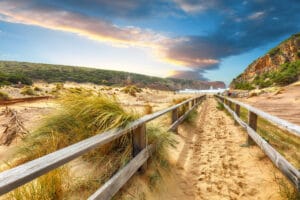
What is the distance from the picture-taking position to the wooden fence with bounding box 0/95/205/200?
125 centimetres

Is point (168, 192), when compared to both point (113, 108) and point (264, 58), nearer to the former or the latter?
point (113, 108)

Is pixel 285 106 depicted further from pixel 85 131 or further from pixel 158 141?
pixel 85 131

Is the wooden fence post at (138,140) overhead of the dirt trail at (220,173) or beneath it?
overhead

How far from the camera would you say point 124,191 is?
104 inches

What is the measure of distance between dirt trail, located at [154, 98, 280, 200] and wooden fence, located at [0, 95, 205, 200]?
0.66m

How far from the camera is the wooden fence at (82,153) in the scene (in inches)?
49.1

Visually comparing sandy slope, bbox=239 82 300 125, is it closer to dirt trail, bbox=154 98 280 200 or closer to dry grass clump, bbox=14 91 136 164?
dirt trail, bbox=154 98 280 200

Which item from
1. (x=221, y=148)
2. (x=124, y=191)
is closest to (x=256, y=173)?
(x=221, y=148)

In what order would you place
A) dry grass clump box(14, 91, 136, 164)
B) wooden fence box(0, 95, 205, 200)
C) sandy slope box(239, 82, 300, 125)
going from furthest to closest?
sandy slope box(239, 82, 300, 125), dry grass clump box(14, 91, 136, 164), wooden fence box(0, 95, 205, 200)

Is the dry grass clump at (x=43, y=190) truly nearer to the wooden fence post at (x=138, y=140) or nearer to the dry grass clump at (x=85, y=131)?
the dry grass clump at (x=85, y=131)

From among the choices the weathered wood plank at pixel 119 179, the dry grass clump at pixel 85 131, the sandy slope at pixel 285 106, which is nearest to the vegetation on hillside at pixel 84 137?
the dry grass clump at pixel 85 131

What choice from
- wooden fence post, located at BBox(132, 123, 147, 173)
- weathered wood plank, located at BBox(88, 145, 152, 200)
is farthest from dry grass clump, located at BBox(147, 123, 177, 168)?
wooden fence post, located at BBox(132, 123, 147, 173)

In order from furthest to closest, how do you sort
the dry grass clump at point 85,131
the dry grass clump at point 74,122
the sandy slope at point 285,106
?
the sandy slope at point 285,106
the dry grass clump at point 74,122
the dry grass clump at point 85,131

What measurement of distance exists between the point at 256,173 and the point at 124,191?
237cm
